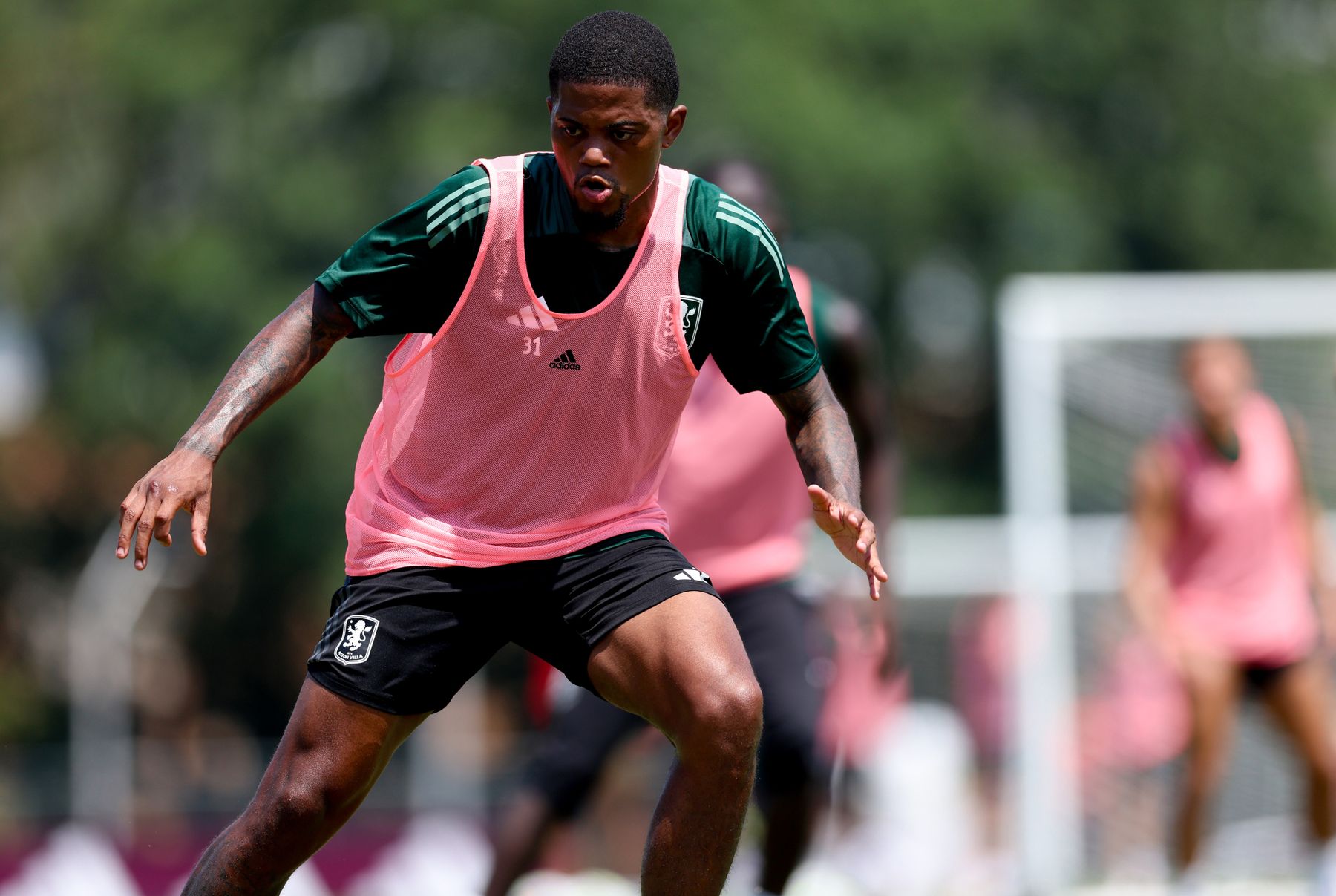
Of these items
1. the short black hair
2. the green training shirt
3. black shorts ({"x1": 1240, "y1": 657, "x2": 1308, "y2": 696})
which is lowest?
black shorts ({"x1": 1240, "y1": 657, "x2": 1308, "y2": 696})

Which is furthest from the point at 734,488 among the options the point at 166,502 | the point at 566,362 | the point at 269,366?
A: the point at 166,502

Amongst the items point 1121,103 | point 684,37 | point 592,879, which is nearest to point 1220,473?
point 592,879

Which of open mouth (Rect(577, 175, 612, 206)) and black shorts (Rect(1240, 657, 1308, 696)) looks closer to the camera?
open mouth (Rect(577, 175, 612, 206))

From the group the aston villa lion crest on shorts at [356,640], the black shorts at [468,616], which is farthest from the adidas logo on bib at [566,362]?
the aston villa lion crest on shorts at [356,640]

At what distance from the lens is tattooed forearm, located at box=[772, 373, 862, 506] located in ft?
15.1

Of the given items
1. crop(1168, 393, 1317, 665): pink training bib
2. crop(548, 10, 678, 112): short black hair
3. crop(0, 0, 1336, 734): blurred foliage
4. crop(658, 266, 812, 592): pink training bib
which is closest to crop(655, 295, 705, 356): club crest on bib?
crop(548, 10, 678, 112): short black hair

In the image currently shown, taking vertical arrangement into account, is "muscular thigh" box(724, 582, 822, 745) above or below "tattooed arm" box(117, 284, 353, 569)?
below

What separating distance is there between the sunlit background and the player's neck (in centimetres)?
1353

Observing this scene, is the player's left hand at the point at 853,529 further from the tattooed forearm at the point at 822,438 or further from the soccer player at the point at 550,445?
the tattooed forearm at the point at 822,438

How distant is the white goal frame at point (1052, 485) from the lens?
10.3 meters

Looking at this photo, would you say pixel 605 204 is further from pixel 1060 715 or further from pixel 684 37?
pixel 684 37

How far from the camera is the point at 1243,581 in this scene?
8688 millimetres

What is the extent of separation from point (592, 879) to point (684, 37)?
54.6ft

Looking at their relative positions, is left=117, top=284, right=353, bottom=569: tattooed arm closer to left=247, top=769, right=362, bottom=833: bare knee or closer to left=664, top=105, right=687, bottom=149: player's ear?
left=247, top=769, right=362, bottom=833: bare knee
